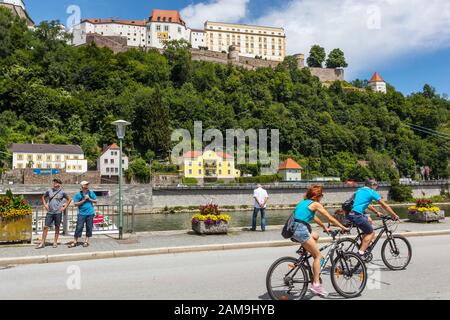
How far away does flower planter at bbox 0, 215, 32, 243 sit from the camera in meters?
10.8

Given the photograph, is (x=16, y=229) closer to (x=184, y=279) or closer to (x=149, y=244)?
(x=149, y=244)

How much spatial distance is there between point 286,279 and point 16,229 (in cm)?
809

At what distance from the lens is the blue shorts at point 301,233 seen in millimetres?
6160

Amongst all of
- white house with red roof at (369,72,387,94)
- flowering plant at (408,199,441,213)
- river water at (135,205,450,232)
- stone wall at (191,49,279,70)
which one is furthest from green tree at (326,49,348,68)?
flowering plant at (408,199,441,213)

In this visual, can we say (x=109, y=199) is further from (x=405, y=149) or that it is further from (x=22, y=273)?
(x=405, y=149)

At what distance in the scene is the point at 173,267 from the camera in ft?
28.6

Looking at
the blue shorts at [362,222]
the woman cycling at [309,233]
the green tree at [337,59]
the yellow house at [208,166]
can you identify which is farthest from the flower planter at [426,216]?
the green tree at [337,59]

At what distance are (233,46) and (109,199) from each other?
293 feet

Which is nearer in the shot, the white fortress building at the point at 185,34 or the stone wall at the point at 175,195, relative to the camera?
the stone wall at the point at 175,195

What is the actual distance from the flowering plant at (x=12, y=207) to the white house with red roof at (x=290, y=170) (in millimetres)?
74714

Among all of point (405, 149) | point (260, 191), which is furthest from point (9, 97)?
point (405, 149)

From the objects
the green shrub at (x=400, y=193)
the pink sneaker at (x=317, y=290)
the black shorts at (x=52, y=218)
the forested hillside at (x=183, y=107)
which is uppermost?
A: the forested hillside at (x=183, y=107)

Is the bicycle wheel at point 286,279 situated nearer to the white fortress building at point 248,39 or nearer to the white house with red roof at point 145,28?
the white house with red roof at point 145,28
